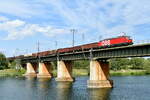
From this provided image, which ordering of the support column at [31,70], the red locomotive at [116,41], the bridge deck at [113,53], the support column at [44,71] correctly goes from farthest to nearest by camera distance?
the support column at [31,70] → the support column at [44,71] → the red locomotive at [116,41] → the bridge deck at [113,53]

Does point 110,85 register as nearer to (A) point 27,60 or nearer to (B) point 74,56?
(B) point 74,56

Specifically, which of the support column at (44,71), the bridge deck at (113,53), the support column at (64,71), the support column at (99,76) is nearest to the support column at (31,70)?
the support column at (44,71)

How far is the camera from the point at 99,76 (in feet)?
261

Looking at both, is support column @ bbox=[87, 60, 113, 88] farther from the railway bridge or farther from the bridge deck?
the bridge deck

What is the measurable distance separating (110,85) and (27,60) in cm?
9014

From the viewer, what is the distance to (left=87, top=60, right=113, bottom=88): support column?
7829cm

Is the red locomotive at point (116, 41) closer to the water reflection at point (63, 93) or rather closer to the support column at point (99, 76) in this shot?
the support column at point (99, 76)

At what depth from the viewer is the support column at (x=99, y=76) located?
78294 mm

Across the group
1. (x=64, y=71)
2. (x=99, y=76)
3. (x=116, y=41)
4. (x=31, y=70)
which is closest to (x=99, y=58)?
(x=99, y=76)

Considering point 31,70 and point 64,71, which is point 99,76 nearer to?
point 64,71

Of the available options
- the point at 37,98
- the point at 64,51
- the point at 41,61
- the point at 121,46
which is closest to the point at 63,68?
the point at 64,51

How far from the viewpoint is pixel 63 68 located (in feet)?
358

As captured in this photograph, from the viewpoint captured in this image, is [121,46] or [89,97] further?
[121,46]

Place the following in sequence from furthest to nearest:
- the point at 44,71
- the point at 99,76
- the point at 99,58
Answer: the point at 44,71
the point at 99,76
the point at 99,58
